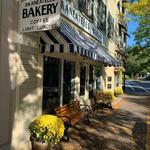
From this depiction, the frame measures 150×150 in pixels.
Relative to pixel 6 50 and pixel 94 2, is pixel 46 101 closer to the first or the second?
pixel 6 50

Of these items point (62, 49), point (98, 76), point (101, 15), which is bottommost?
point (98, 76)

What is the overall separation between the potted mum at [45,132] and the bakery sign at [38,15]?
2238 millimetres

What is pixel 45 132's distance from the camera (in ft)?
24.5

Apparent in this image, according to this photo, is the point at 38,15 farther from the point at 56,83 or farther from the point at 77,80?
the point at 77,80

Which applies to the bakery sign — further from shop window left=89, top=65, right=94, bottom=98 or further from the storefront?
shop window left=89, top=65, right=94, bottom=98

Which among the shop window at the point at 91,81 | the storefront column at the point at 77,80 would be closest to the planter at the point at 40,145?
the storefront column at the point at 77,80

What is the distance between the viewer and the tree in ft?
59.3

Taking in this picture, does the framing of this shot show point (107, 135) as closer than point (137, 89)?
Yes

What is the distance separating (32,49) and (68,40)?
3.31 ft

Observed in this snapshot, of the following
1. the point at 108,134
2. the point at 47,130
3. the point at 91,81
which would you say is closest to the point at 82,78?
the point at 91,81

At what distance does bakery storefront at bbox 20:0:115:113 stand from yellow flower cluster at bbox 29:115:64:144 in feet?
5.85

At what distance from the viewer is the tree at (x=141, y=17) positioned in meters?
18.1

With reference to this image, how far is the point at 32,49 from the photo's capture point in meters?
8.46

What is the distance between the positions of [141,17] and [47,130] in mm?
17173
